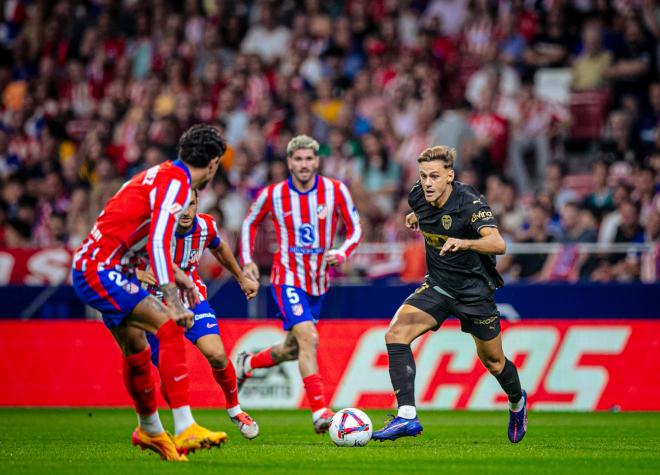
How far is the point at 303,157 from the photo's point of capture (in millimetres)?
11133

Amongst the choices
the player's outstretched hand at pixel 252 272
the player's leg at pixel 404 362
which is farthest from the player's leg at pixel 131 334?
the player's outstretched hand at pixel 252 272

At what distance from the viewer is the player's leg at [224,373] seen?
382 inches

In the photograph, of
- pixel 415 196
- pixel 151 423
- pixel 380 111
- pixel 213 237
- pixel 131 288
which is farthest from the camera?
pixel 380 111

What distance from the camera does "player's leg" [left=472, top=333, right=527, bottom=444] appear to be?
9555mm

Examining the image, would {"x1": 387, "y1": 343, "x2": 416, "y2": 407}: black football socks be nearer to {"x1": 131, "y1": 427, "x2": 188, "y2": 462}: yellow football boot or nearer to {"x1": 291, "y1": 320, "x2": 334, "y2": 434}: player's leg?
{"x1": 291, "y1": 320, "x2": 334, "y2": 434}: player's leg

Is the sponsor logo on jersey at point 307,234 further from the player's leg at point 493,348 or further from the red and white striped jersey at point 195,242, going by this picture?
the player's leg at point 493,348

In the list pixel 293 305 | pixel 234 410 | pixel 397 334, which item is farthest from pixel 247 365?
pixel 397 334

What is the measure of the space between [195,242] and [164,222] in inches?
86.3

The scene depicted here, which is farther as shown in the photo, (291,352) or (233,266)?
(291,352)

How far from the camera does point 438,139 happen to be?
17453 millimetres

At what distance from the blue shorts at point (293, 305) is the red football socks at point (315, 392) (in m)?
0.67

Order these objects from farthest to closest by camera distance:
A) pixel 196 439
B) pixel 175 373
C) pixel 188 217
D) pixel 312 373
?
pixel 312 373 < pixel 188 217 < pixel 175 373 < pixel 196 439

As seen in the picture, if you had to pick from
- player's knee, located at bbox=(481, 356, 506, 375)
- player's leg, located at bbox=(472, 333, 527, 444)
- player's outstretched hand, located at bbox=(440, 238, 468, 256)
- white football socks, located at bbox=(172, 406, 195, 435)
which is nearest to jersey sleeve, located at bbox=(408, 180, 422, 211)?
player's outstretched hand, located at bbox=(440, 238, 468, 256)

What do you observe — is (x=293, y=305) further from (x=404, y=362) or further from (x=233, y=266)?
(x=404, y=362)
